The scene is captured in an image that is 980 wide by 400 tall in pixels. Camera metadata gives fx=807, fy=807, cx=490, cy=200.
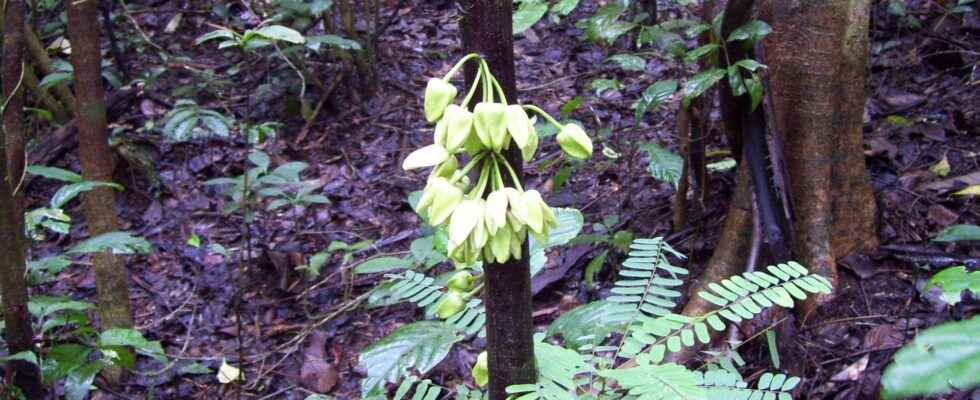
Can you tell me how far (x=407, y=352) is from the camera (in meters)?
1.79

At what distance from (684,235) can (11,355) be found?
2.56m

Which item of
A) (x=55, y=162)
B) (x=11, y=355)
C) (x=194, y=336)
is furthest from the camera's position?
(x=55, y=162)

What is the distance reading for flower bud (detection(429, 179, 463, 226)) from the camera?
1113 millimetres

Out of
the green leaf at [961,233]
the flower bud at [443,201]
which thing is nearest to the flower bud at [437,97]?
the flower bud at [443,201]

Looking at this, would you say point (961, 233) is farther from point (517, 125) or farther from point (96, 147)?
point (96, 147)

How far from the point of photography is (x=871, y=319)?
9.35 ft

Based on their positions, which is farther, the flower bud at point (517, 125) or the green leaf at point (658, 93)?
the green leaf at point (658, 93)

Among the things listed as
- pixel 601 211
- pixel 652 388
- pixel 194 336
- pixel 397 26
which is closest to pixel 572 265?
pixel 601 211

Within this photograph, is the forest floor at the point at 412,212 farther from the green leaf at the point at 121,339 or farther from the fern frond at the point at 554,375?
the fern frond at the point at 554,375

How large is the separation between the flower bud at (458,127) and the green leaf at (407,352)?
779mm

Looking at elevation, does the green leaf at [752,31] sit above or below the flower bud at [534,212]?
above

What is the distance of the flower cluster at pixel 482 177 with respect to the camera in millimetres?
1039

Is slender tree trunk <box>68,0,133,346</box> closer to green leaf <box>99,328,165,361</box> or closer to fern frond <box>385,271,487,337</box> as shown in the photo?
green leaf <box>99,328,165,361</box>

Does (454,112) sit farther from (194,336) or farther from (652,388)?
(194,336)
